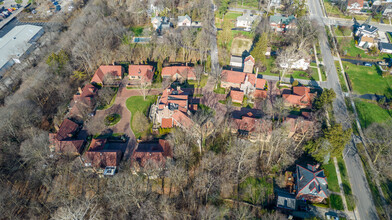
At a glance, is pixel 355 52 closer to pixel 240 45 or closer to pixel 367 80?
pixel 367 80

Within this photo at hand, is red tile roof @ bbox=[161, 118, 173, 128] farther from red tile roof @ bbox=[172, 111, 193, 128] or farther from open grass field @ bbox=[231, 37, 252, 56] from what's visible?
open grass field @ bbox=[231, 37, 252, 56]

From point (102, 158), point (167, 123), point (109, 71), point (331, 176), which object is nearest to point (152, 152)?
point (167, 123)

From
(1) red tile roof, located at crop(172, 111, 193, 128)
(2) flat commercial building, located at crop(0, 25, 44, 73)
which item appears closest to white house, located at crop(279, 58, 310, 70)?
(1) red tile roof, located at crop(172, 111, 193, 128)

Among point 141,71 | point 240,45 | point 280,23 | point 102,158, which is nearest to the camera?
point 102,158

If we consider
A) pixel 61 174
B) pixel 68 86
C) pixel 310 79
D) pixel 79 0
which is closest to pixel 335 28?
pixel 310 79

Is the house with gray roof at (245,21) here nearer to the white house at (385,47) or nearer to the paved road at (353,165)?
the paved road at (353,165)

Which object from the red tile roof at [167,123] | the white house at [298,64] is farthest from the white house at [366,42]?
the red tile roof at [167,123]

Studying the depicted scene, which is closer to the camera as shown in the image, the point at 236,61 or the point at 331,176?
the point at 331,176
